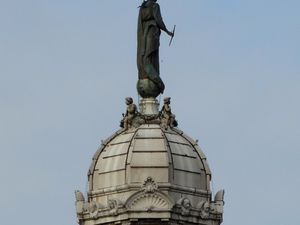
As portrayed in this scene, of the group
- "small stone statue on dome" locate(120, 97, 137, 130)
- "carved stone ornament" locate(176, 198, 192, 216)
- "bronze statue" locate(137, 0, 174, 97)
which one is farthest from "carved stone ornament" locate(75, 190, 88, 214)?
"bronze statue" locate(137, 0, 174, 97)

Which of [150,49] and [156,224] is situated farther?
[150,49]

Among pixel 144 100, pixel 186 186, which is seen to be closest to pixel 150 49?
pixel 144 100

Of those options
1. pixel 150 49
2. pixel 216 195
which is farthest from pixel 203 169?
pixel 150 49

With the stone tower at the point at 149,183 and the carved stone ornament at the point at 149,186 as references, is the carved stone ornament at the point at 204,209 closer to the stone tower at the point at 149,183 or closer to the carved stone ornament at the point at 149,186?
the stone tower at the point at 149,183

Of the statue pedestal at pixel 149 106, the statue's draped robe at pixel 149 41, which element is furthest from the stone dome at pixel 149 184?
the statue's draped robe at pixel 149 41

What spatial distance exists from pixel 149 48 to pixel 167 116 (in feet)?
13.5

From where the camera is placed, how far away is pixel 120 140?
321ft

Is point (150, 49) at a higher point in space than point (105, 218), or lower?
higher

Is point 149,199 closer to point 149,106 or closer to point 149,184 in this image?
point 149,184

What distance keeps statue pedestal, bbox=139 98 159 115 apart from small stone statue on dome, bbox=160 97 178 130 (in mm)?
593

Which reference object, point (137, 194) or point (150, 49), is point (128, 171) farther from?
point (150, 49)

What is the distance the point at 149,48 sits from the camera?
101 m

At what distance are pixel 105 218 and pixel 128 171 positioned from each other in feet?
8.66

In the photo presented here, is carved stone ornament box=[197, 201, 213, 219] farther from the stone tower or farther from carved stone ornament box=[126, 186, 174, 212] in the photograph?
carved stone ornament box=[126, 186, 174, 212]
